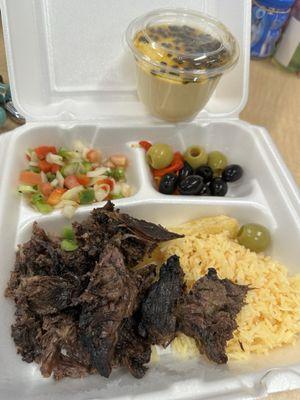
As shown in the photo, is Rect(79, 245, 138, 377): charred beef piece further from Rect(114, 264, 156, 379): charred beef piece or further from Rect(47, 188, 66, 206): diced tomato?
Rect(47, 188, 66, 206): diced tomato

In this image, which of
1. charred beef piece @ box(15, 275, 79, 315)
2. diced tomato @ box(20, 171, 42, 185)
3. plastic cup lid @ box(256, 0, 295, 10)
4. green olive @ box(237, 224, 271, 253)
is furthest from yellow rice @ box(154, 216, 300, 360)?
plastic cup lid @ box(256, 0, 295, 10)

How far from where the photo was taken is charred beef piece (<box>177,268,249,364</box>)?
4.22ft

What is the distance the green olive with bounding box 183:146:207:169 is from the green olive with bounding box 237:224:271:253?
45 centimetres

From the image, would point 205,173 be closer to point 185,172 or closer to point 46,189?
point 185,172

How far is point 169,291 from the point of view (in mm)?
1335

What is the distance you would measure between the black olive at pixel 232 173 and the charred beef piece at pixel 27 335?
1215mm

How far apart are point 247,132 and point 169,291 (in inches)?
43.2

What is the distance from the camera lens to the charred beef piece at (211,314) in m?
1.29

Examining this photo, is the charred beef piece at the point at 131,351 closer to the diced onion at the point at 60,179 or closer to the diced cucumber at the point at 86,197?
the diced cucumber at the point at 86,197

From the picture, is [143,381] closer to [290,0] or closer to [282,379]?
[282,379]

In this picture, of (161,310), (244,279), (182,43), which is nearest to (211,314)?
(161,310)

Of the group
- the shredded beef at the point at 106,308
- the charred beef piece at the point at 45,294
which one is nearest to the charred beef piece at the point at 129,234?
the shredded beef at the point at 106,308

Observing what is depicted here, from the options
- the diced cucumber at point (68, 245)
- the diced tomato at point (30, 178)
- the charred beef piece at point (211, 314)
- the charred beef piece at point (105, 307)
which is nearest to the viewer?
the charred beef piece at point (105, 307)

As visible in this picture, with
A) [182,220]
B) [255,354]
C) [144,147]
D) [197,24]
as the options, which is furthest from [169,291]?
[197,24]
